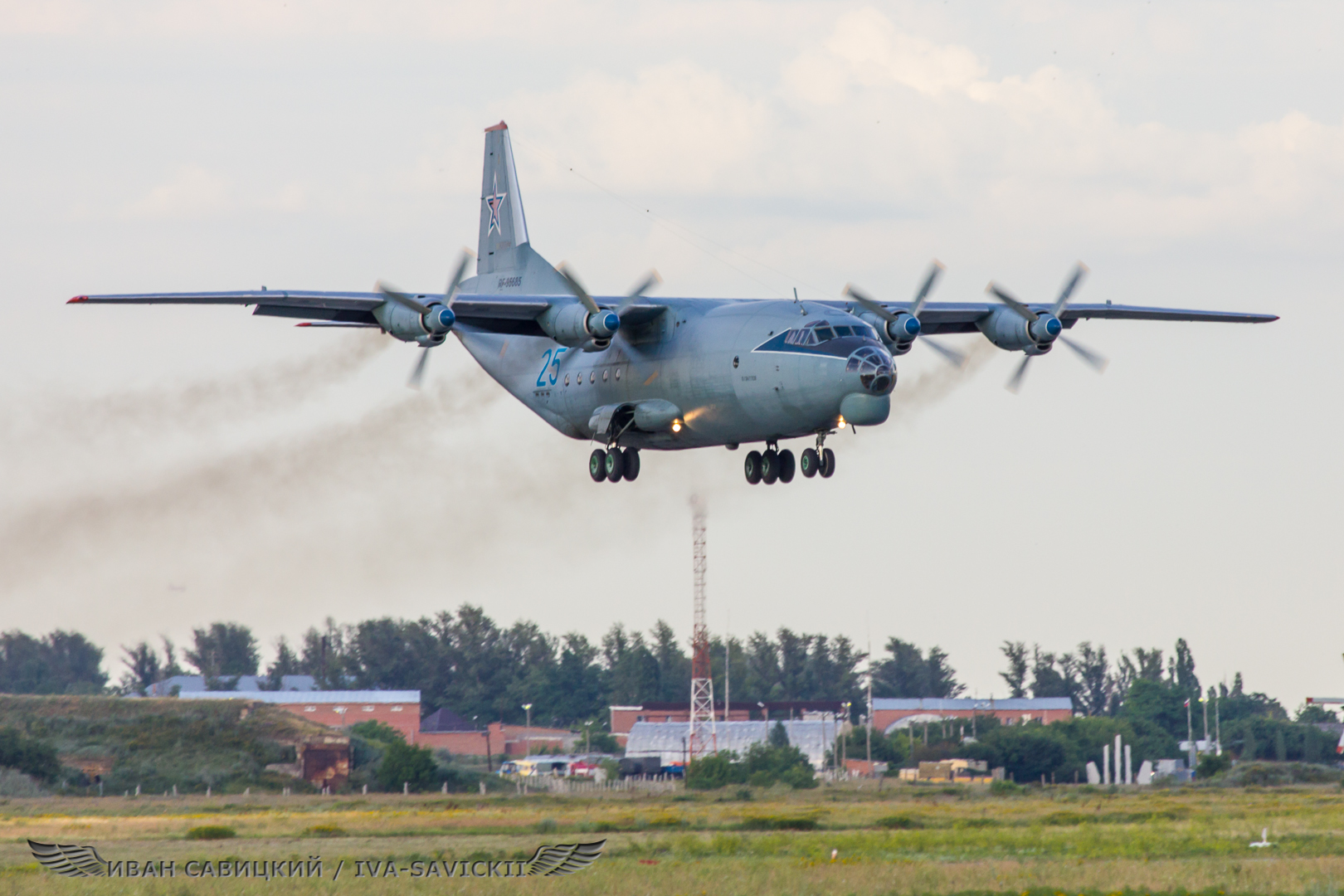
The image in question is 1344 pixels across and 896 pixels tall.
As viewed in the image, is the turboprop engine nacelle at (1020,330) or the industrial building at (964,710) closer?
the turboprop engine nacelle at (1020,330)

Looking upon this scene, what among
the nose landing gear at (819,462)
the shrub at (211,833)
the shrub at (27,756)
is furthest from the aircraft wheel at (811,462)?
the shrub at (27,756)

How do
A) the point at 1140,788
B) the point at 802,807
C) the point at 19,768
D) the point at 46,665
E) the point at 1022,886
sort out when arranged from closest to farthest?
the point at 1022,886, the point at 802,807, the point at 19,768, the point at 1140,788, the point at 46,665

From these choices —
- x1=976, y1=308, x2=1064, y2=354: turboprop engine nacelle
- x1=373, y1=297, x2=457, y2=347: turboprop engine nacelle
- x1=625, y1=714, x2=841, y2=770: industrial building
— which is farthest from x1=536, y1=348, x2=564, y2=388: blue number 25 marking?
x1=625, y1=714, x2=841, y2=770: industrial building

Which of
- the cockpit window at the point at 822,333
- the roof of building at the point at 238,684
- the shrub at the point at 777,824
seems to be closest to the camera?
the cockpit window at the point at 822,333

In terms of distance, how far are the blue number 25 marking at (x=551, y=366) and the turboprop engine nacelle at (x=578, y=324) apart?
2.97 meters

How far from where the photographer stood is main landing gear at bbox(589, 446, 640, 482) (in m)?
42.1

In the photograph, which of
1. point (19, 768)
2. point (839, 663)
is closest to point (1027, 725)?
point (839, 663)

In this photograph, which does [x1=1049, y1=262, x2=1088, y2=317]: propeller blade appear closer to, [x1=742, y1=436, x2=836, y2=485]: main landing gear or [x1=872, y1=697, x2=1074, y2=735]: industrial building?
[x1=742, y1=436, x2=836, y2=485]: main landing gear

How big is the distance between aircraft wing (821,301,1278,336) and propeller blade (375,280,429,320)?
34.3ft

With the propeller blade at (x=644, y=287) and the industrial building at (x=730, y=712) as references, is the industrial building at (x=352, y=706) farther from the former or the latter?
the propeller blade at (x=644, y=287)

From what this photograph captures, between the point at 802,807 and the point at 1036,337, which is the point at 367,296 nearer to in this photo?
the point at 1036,337

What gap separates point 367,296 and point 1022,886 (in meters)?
21.1

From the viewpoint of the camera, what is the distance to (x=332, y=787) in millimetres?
78938

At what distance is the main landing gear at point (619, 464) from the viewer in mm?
42062
